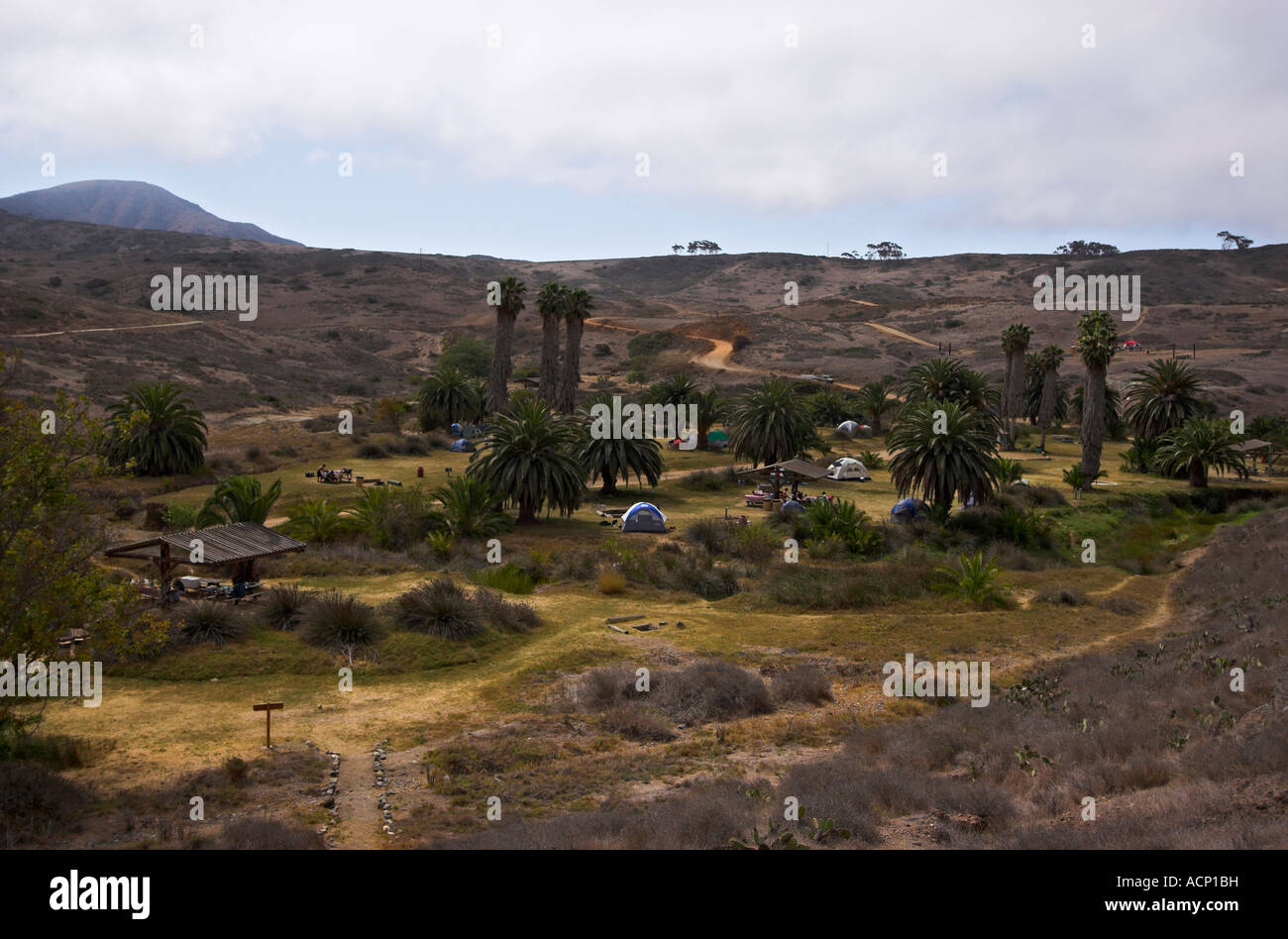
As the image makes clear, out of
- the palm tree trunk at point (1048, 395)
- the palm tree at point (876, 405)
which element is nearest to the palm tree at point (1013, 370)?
the palm tree trunk at point (1048, 395)

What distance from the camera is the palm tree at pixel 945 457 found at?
3278 centimetres

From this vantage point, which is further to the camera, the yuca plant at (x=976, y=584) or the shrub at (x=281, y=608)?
the yuca plant at (x=976, y=584)

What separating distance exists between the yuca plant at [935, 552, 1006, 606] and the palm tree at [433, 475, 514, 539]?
14.2 metres

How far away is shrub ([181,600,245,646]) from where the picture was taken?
1780 cm

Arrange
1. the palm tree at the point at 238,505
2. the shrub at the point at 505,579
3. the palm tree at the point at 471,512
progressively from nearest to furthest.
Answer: the shrub at the point at 505,579, the palm tree at the point at 238,505, the palm tree at the point at 471,512

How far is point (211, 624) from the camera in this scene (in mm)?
18031

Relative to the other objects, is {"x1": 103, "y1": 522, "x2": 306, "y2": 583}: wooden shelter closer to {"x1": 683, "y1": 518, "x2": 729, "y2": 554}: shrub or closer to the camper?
{"x1": 683, "y1": 518, "x2": 729, "y2": 554}: shrub

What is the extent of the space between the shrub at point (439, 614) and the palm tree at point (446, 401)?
122ft

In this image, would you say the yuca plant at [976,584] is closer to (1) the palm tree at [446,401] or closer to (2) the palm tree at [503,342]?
(2) the palm tree at [503,342]

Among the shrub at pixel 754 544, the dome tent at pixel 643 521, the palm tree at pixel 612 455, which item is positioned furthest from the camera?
the palm tree at pixel 612 455

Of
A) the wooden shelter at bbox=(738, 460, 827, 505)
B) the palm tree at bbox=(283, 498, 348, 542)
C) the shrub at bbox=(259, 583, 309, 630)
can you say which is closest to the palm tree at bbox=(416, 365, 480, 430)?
the wooden shelter at bbox=(738, 460, 827, 505)

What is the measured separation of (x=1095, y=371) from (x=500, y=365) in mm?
33301

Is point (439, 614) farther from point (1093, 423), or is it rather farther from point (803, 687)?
point (1093, 423)
